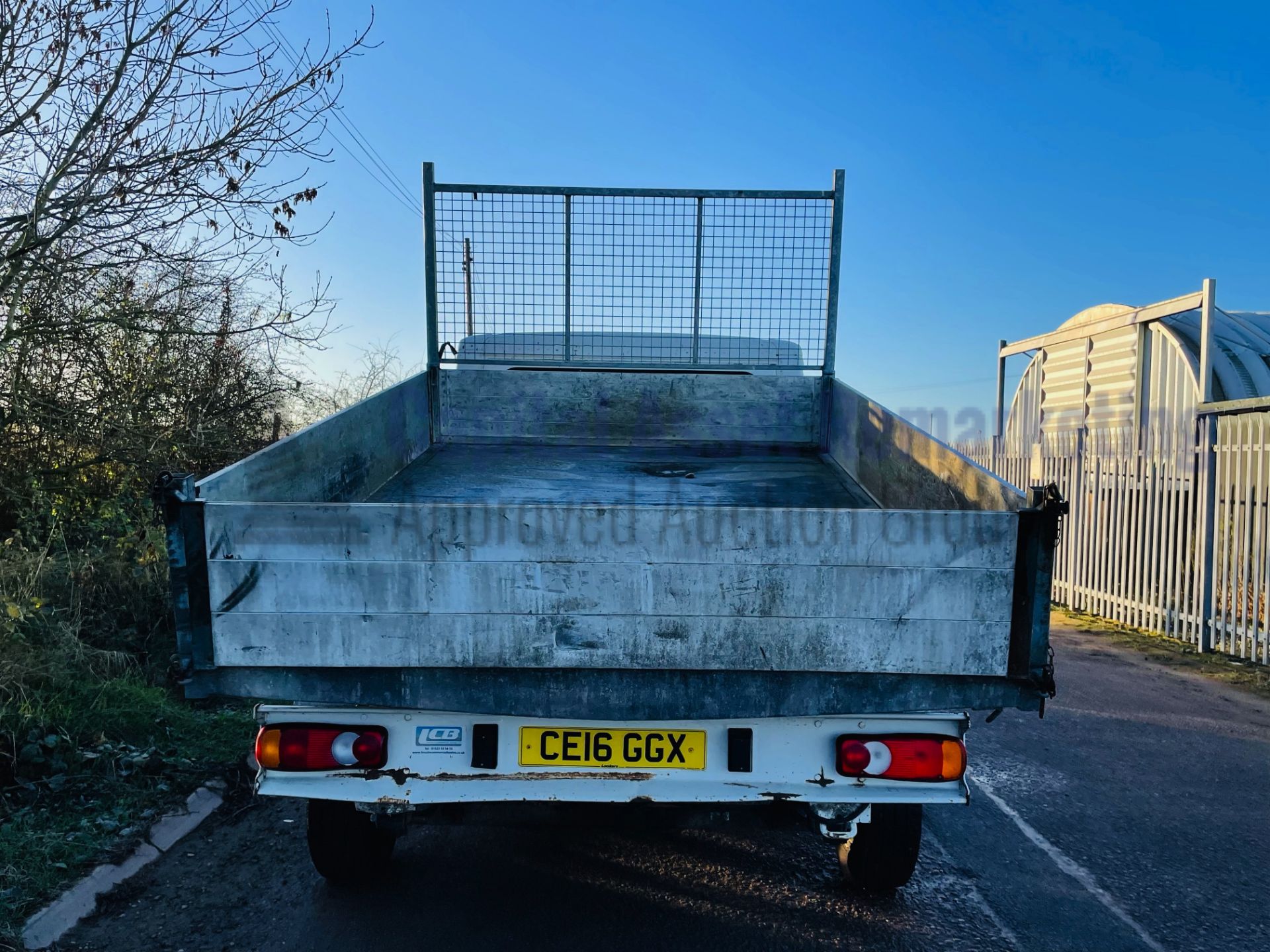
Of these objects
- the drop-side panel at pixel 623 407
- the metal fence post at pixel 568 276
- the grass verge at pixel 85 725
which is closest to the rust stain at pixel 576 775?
the grass verge at pixel 85 725

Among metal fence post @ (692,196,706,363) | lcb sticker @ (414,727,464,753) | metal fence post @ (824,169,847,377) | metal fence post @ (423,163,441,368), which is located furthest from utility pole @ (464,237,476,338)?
lcb sticker @ (414,727,464,753)

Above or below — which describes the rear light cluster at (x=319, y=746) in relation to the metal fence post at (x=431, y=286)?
below

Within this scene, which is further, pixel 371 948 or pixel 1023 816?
pixel 1023 816

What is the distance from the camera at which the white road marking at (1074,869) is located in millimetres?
2758

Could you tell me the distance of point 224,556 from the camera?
214 centimetres

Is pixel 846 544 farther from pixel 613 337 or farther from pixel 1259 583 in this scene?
pixel 1259 583

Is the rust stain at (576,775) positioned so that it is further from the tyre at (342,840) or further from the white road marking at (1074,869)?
the white road marking at (1074,869)

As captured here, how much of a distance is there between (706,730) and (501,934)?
108 cm

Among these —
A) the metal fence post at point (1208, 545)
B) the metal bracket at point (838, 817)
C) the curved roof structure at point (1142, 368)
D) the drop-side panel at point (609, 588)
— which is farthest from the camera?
the curved roof structure at point (1142, 368)

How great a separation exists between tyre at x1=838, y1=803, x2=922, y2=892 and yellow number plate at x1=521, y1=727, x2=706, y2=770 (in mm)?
834

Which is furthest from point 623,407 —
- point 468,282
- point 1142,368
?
point 1142,368

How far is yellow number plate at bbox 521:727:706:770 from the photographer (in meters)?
2.33

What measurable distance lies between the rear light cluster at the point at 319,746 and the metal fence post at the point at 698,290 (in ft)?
11.6

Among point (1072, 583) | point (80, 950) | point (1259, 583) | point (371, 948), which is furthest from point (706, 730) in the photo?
point (1072, 583)
